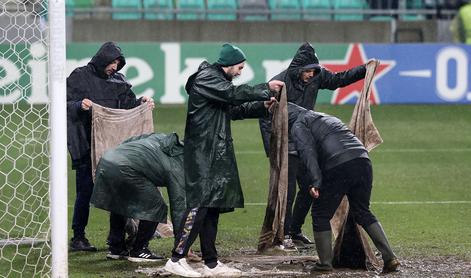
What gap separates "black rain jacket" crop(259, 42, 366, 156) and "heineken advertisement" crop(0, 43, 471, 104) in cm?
1155

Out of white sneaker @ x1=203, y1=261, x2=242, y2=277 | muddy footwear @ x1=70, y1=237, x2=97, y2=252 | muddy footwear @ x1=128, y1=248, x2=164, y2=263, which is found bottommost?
muddy footwear @ x1=70, y1=237, x2=97, y2=252

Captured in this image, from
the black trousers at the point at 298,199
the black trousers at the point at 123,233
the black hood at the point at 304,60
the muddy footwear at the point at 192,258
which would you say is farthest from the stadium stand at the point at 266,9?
the muddy footwear at the point at 192,258

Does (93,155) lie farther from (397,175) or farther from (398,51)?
(398,51)

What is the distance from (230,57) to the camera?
386 inches

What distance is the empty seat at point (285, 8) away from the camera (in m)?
28.5

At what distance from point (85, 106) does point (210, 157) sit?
1874 mm

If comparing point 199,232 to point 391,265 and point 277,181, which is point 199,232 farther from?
point 391,265

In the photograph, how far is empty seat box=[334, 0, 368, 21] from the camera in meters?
28.8

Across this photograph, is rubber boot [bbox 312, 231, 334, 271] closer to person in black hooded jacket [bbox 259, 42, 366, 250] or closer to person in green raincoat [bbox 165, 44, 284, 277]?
person in green raincoat [bbox 165, 44, 284, 277]

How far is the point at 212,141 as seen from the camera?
9.74 m

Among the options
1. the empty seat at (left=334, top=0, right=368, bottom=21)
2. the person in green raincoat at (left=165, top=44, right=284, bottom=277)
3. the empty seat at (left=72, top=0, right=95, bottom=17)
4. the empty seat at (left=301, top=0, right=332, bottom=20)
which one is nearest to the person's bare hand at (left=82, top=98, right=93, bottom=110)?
the person in green raincoat at (left=165, top=44, right=284, bottom=277)

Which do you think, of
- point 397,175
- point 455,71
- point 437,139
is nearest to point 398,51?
point 455,71

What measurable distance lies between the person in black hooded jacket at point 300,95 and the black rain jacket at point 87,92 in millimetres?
1456

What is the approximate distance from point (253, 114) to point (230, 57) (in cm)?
78
